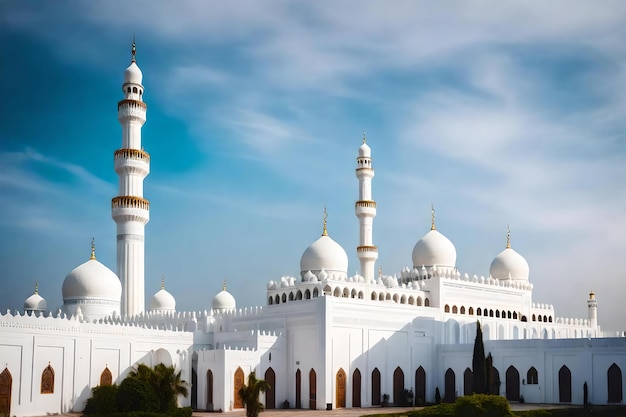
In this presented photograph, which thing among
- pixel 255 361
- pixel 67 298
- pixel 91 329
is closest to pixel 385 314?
pixel 255 361

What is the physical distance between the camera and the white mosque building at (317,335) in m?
33.6

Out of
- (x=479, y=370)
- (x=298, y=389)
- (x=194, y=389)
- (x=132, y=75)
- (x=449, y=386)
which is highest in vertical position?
(x=132, y=75)

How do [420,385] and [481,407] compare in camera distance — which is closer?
[481,407]

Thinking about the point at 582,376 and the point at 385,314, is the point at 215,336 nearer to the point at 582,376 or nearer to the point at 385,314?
the point at 385,314

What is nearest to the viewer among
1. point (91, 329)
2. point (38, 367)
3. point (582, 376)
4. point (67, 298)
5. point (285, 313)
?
point (38, 367)

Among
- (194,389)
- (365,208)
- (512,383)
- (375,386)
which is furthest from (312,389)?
(365,208)

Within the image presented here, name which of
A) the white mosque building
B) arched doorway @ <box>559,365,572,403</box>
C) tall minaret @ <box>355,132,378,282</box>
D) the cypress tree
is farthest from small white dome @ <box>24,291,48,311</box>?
arched doorway @ <box>559,365,572,403</box>

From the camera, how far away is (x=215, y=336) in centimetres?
4138

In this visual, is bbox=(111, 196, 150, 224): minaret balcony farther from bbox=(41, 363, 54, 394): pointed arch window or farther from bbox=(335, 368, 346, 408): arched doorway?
bbox=(335, 368, 346, 408): arched doorway

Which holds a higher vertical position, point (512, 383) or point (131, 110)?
point (131, 110)

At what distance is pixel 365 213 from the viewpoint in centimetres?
4838

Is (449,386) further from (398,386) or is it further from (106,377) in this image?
(106,377)

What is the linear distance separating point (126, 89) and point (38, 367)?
19.7 metres

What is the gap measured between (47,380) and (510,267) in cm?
2959
